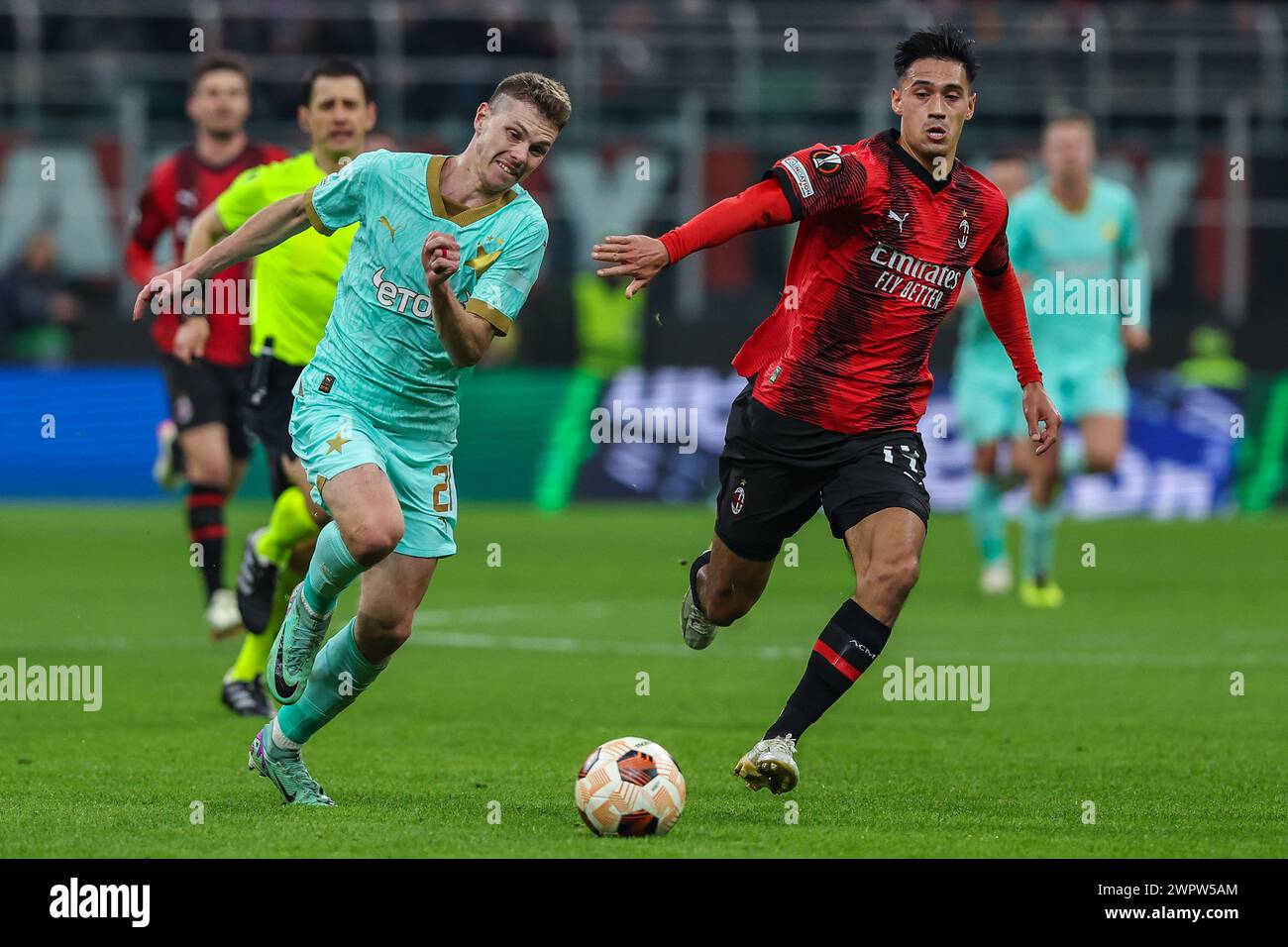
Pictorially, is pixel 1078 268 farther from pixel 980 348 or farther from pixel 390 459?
pixel 390 459

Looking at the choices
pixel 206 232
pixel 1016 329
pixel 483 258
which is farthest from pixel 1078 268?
pixel 483 258

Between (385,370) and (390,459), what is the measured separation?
29cm

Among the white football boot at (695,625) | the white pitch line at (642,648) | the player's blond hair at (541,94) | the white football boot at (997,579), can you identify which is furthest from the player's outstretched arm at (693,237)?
the white football boot at (997,579)

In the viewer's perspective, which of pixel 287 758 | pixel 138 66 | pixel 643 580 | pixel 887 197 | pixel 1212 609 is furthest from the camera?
pixel 138 66

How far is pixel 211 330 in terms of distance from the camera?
35.7ft

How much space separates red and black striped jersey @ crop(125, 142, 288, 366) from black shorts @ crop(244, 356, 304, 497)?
5.80ft

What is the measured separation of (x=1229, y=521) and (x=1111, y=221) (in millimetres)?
6867

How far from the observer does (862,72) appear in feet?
76.4

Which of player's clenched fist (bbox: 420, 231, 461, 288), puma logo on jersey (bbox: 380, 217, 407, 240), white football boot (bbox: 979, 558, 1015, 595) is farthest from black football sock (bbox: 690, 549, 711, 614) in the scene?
white football boot (bbox: 979, 558, 1015, 595)

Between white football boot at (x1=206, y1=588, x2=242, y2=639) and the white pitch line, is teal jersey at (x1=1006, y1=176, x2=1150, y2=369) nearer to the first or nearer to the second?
the white pitch line

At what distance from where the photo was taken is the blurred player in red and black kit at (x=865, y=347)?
6961mm

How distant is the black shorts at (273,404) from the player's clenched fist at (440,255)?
123 inches
